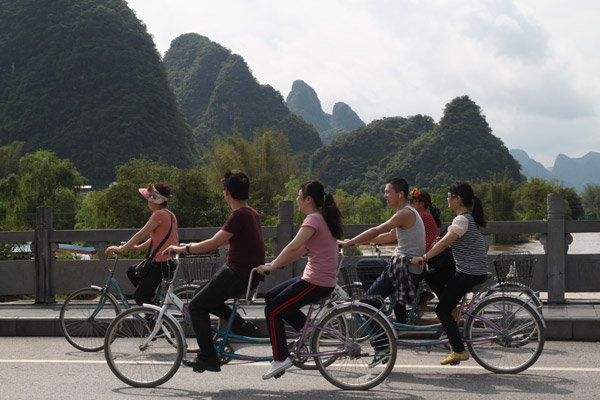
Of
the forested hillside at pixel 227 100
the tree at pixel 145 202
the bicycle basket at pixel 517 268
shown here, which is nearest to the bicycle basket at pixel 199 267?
the bicycle basket at pixel 517 268

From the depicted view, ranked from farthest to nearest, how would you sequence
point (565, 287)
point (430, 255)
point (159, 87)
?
point (159, 87) → point (565, 287) → point (430, 255)

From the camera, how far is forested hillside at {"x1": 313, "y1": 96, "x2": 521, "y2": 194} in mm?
99312

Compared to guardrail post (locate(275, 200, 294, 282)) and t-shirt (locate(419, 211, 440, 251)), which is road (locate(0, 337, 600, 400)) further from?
guardrail post (locate(275, 200, 294, 282))

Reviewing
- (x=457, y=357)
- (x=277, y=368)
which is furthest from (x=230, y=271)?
(x=457, y=357)

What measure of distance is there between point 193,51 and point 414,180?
90566 mm

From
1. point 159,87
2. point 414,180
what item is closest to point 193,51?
point 159,87

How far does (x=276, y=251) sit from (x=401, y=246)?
163 inches

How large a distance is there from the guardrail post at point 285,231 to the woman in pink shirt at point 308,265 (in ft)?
14.7

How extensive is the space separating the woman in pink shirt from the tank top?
87 cm

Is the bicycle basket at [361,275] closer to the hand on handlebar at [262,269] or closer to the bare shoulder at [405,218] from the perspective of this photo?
the bare shoulder at [405,218]

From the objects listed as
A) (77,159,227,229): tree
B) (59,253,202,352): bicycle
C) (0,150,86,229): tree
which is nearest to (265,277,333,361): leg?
(59,253,202,352): bicycle

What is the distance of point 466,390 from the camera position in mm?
5605

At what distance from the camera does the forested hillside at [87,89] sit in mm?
99688

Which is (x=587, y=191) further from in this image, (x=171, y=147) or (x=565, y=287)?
(x=565, y=287)
